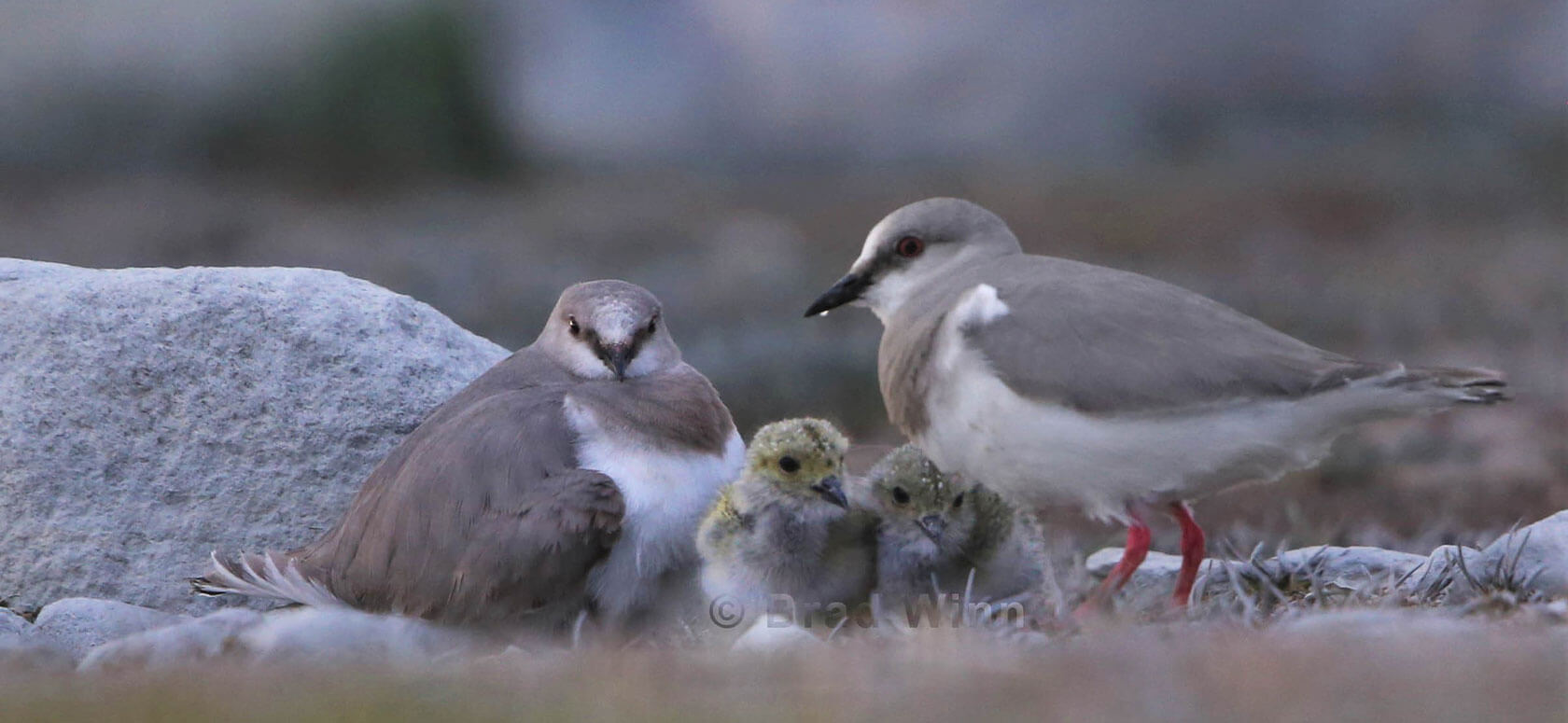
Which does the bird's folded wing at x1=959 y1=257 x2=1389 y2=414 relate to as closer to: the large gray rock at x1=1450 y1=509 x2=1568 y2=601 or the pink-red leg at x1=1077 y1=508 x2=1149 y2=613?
the pink-red leg at x1=1077 y1=508 x2=1149 y2=613

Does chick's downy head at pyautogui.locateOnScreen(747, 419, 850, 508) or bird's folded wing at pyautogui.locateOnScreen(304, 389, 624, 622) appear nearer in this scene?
bird's folded wing at pyautogui.locateOnScreen(304, 389, 624, 622)

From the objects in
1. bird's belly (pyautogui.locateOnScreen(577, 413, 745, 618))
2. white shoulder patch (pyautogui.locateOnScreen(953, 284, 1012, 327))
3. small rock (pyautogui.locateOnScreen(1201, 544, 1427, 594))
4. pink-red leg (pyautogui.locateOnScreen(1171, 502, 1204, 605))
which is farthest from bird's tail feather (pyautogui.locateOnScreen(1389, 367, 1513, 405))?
bird's belly (pyautogui.locateOnScreen(577, 413, 745, 618))

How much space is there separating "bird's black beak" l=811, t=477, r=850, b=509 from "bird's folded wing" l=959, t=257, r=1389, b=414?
2.32ft

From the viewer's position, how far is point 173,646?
461 cm

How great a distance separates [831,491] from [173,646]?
1864mm

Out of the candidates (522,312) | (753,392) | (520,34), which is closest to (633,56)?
(520,34)

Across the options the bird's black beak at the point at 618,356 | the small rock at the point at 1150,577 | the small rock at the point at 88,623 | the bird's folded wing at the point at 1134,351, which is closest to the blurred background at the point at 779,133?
the small rock at the point at 1150,577

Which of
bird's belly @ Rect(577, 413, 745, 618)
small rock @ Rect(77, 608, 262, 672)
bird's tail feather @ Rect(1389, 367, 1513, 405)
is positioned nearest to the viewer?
small rock @ Rect(77, 608, 262, 672)

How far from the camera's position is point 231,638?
471cm

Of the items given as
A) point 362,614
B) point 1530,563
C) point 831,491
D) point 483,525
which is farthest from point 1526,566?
point 362,614

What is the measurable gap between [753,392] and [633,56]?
14.1m

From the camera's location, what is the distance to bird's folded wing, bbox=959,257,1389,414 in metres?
5.41

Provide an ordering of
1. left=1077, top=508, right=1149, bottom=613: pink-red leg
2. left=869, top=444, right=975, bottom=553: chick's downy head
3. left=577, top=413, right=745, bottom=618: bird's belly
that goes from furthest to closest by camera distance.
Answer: left=1077, top=508, right=1149, bottom=613: pink-red leg
left=869, top=444, right=975, bottom=553: chick's downy head
left=577, top=413, right=745, bottom=618: bird's belly

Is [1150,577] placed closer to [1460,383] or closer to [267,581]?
[1460,383]
